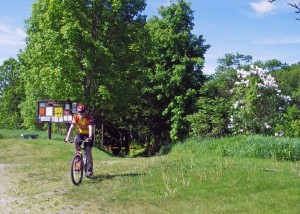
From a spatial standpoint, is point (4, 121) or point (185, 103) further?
point (4, 121)

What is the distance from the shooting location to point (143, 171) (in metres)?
12.1

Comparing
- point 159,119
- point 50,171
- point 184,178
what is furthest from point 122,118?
point 184,178

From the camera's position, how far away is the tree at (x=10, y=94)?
57.4m

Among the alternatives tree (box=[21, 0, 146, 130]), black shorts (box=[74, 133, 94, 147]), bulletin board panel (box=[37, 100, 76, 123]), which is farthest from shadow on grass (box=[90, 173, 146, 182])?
bulletin board panel (box=[37, 100, 76, 123])

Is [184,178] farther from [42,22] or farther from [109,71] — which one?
[42,22]

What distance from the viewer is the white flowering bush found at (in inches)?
924

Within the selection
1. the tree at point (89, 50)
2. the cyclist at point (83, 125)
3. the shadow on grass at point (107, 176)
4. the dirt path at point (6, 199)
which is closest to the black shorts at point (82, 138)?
the cyclist at point (83, 125)

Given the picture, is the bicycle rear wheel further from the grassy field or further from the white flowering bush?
the white flowering bush

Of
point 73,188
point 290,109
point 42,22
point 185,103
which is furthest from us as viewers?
point 185,103

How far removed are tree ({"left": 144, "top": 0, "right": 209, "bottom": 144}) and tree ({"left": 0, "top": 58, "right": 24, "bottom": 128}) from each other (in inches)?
1168

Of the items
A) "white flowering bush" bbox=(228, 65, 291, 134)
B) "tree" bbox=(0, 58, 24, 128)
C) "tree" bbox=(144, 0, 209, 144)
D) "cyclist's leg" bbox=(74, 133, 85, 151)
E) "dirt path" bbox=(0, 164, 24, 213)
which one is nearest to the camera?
"dirt path" bbox=(0, 164, 24, 213)

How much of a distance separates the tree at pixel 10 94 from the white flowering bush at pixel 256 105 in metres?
38.6

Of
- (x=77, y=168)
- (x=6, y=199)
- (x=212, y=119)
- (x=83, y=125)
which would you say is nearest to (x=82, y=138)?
(x=83, y=125)

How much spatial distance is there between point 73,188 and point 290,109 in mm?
16040
